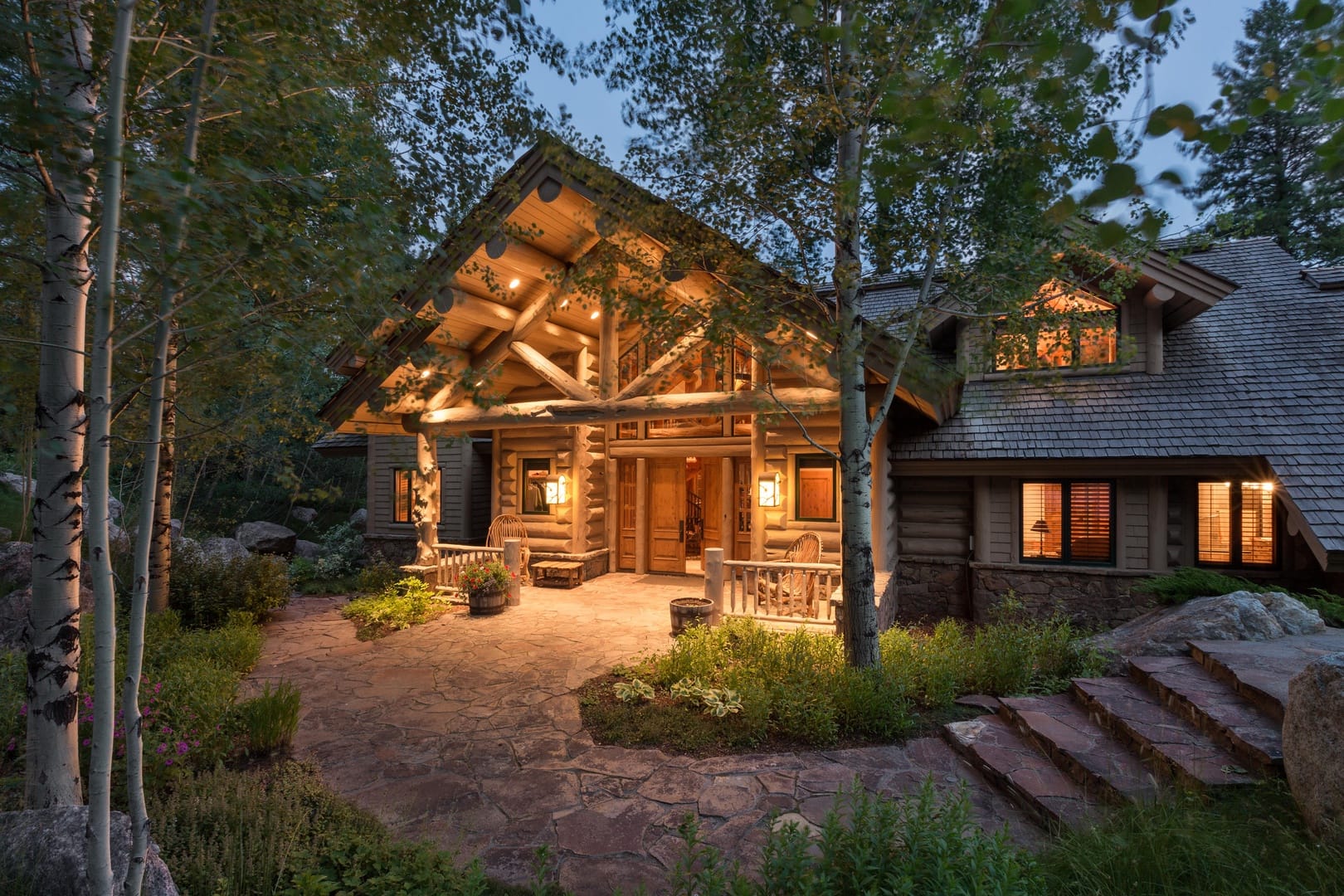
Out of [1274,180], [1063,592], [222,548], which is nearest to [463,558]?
[222,548]

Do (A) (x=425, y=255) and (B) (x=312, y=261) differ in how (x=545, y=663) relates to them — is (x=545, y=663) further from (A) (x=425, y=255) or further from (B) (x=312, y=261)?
(B) (x=312, y=261)

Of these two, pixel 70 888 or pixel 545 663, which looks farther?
pixel 545 663

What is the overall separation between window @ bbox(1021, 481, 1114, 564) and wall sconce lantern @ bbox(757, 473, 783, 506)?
13.6ft

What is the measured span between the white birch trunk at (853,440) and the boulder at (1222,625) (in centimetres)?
264

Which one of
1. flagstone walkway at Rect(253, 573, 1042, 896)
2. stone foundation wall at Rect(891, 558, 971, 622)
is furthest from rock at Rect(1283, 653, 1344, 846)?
stone foundation wall at Rect(891, 558, 971, 622)

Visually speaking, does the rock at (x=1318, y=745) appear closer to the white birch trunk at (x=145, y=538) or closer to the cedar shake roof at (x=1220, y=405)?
the cedar shake roof at (x=1220, y=405)

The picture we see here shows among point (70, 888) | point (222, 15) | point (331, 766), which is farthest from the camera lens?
point (331, 766)

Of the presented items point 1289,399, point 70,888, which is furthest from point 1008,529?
point 70,888

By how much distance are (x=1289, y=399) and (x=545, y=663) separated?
1086 cm

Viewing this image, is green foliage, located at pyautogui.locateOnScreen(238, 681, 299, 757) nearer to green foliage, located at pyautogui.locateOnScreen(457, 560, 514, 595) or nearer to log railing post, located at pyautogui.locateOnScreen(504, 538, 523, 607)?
green foliage, located at pyautogui.locateOnScreen(457, 560, 514, 595)

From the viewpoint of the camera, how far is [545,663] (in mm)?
6898

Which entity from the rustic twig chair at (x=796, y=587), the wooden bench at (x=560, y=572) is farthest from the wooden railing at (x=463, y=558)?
the rustic twig chair at (x=796, y=587)

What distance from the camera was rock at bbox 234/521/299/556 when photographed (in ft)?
51.6

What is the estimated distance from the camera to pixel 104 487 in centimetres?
250
